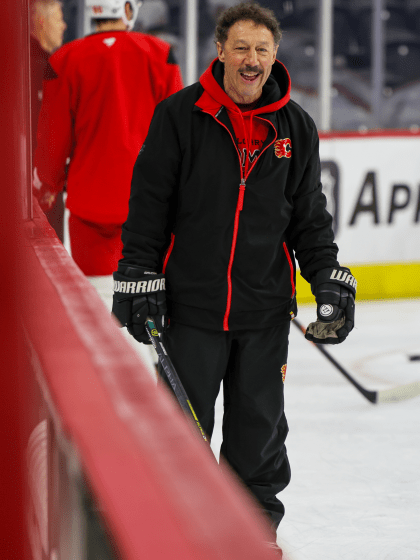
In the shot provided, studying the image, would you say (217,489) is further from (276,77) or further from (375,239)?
(375,239)

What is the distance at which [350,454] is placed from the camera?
248cm

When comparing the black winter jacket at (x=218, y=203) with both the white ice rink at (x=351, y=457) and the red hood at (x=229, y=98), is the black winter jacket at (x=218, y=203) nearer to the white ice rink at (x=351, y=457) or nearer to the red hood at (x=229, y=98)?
the red hood at (x=229, y=98)

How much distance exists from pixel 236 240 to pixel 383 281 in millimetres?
3551

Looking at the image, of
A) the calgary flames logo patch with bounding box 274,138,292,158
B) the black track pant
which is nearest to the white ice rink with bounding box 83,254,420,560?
the black track pant

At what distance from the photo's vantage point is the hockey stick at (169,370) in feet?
5.29

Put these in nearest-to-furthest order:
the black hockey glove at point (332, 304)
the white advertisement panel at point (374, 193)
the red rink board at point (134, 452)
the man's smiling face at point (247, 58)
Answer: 1. the red rink board at point (134, 452)
2. the man's smiling face at point (247, 58)
3. the black hockey glove at point (332, 304)
4. the white advertisement panel at point (374, 193)

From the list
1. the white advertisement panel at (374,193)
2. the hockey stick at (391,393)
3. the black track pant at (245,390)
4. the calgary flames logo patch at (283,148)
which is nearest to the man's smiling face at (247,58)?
the calgary flames logo patch at (283,148)

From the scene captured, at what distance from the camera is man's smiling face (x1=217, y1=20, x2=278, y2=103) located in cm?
153

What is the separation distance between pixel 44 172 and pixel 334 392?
144 cm

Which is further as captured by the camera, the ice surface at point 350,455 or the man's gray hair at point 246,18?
the ice surface at point 350,455

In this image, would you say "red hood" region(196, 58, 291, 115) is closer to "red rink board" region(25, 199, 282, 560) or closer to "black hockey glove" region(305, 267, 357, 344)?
"black hockey glove" region(305, 267, 357, 344)

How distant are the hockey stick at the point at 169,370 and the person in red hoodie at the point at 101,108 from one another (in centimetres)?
94

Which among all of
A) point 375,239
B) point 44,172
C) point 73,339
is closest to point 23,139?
point 73,339

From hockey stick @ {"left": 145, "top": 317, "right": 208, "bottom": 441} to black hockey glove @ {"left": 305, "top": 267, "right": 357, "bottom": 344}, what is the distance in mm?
290
